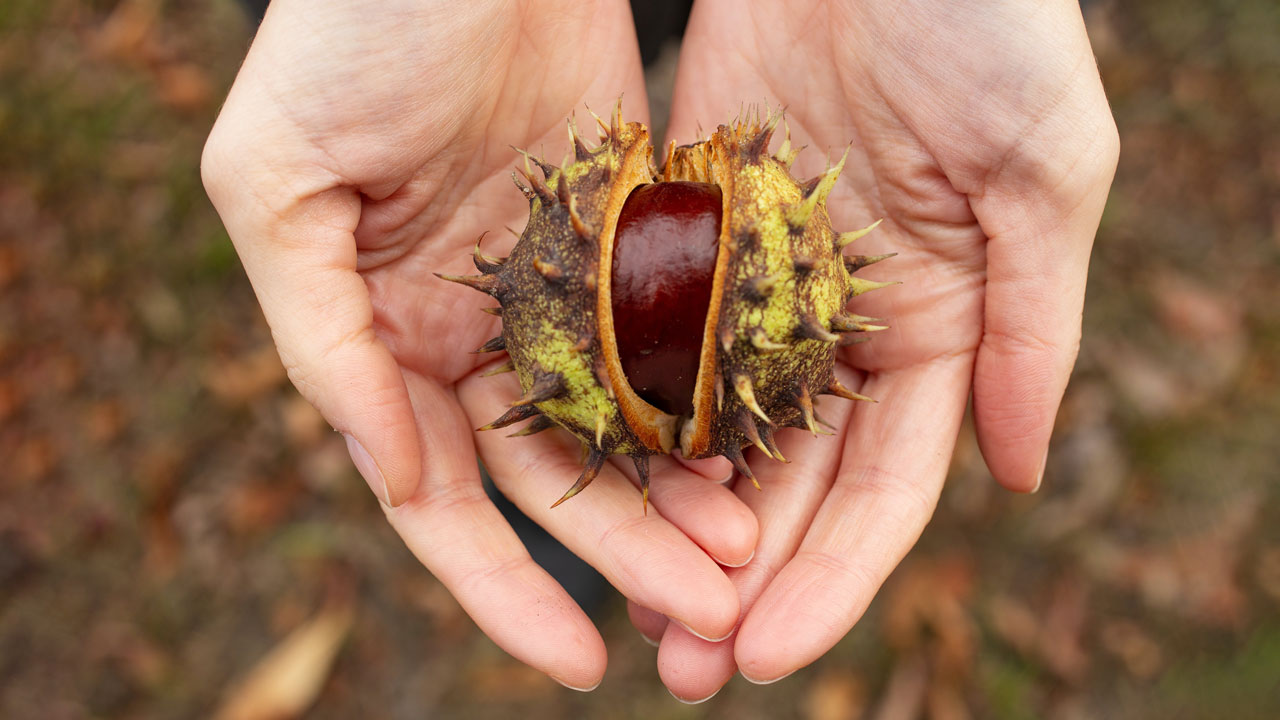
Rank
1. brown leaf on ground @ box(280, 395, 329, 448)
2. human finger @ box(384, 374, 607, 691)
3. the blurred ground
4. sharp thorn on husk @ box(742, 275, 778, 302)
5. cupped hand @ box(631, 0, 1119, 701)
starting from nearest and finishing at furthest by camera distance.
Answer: sharp thorn on husk @ box(742, 275, 778, 302) < human finger @ box(384, 374, 607, 691) < cupped hand @ box(631, 0, 1119, 701) < the blurred ground < brown leaf on ground @ box(280, 395, 329, 448)

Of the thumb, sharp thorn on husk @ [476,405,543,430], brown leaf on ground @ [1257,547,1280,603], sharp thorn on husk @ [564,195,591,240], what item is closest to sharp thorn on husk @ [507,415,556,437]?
sharp thorn on husk @ [476,405,543,430]

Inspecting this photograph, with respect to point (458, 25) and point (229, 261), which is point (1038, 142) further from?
point (229, 261)

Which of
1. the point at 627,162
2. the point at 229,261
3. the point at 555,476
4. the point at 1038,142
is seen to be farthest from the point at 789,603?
the point at 229,261

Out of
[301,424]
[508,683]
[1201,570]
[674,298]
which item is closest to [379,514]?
[301,424]

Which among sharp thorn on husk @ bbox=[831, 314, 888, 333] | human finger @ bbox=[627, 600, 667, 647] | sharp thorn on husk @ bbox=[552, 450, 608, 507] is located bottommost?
human finger @ bbox=[627, 600, 667, 647]

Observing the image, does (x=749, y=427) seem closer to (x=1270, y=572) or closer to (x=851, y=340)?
(x=851, y=340)

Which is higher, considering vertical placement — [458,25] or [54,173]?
[458,25]

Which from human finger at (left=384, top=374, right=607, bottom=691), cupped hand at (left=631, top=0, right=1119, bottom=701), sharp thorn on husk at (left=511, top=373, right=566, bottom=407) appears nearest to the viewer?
sharp thorn on husk at (left=511, top=373, right=566, bottom=407)

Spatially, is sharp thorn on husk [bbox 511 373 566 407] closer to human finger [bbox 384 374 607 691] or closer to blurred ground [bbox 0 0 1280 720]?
human finger [bbox 384 374 607 691]
